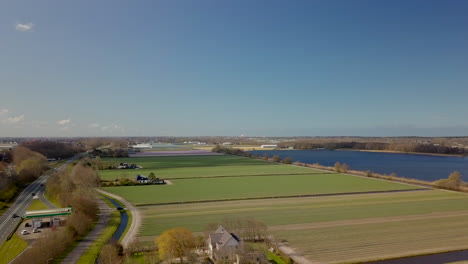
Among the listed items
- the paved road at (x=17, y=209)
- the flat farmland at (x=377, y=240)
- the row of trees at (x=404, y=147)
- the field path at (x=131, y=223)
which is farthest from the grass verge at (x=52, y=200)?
the row of trees at (x=404, y=147)

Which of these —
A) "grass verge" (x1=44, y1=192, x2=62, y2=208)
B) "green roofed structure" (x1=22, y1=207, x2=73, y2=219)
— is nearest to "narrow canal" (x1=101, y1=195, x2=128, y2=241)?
"green roofed structure" (x1=22, y1=207, x2=73, y2=219)

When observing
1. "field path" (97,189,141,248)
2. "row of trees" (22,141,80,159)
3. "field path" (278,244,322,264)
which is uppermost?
"row of trees" (22,141,80,159)

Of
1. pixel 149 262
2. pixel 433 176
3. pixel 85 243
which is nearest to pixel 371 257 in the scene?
pixel 149 262

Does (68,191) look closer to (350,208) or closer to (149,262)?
(149,262)

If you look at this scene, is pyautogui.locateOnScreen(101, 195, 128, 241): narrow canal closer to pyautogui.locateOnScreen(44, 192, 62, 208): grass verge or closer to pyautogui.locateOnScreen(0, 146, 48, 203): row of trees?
pyautogui.locateOnScreen(44, 192, 62, 208): grass verge

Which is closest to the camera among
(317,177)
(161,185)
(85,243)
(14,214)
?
(85,243)

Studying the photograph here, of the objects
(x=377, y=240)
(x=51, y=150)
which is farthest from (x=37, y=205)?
(x=51, y=150)
